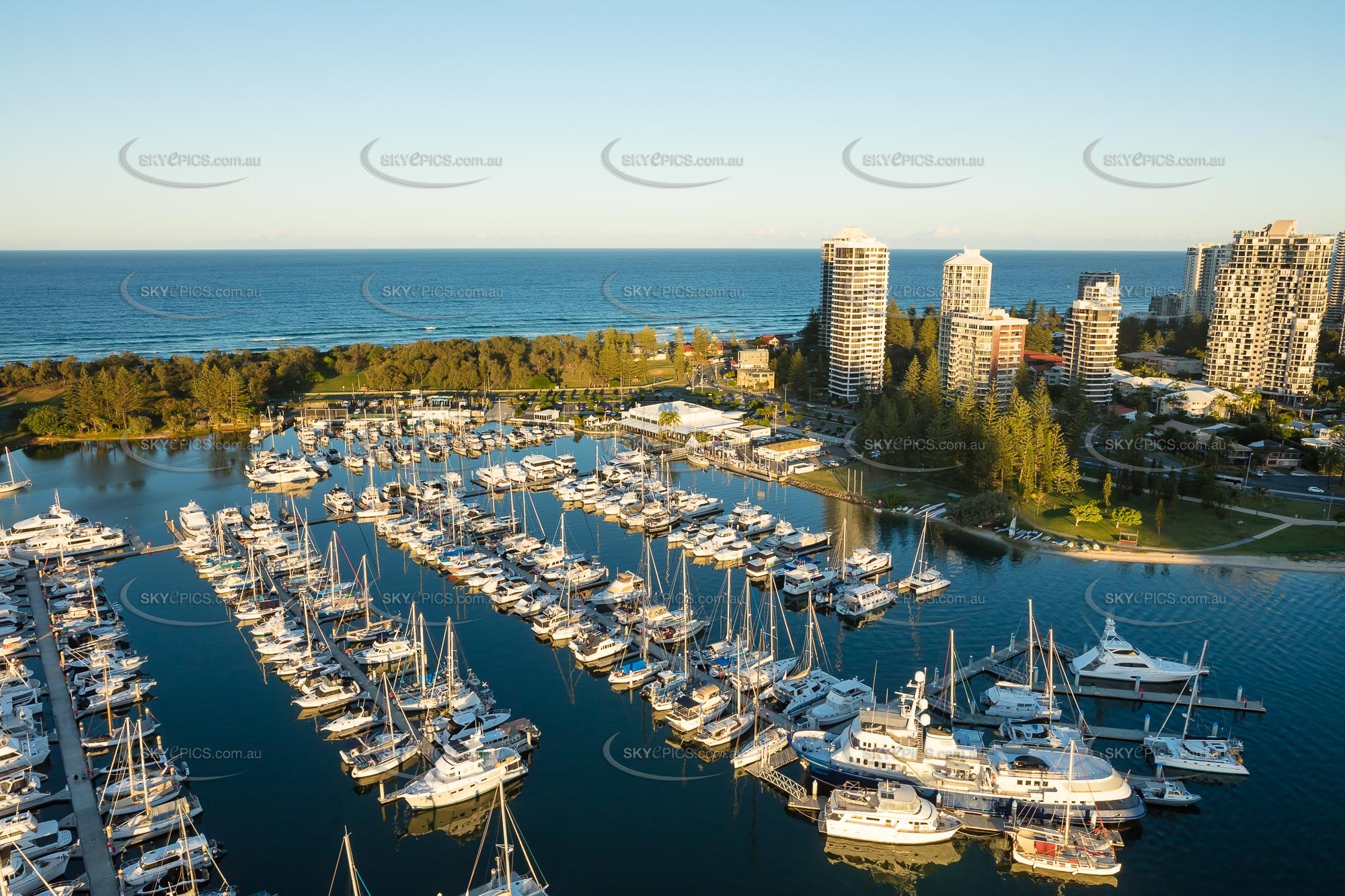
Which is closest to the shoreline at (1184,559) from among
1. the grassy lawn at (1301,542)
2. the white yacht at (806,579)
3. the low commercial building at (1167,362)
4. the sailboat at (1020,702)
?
the grassy lawn at (1301,542)

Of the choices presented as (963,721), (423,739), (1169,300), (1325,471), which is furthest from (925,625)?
(1169,300)

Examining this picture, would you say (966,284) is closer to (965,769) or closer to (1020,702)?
(1020,702)

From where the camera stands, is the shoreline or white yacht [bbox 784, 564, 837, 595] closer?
white yacht [bbox 784, 564, 837, 595]

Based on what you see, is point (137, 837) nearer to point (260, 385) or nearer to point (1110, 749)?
point (1110, 749)

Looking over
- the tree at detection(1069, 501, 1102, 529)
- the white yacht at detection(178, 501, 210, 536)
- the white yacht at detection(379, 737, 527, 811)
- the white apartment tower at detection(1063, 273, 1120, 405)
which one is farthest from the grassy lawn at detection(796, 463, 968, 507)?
the white yacht at detection(178, 501, 210, 536)

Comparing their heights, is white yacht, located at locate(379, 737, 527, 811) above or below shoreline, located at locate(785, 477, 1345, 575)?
below

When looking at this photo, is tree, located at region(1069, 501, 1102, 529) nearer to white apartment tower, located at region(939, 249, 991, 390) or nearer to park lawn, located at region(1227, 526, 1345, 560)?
park lawn, located at region(1227, 526, 1345, 560)
